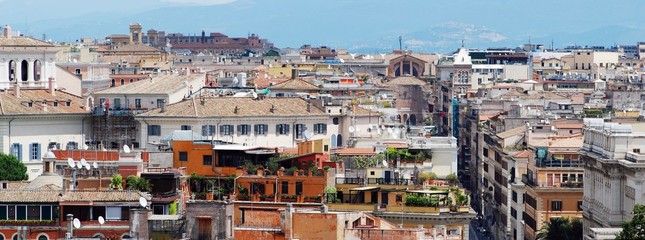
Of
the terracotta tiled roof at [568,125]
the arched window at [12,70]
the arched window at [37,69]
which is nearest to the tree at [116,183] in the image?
the arched window at [12,70]

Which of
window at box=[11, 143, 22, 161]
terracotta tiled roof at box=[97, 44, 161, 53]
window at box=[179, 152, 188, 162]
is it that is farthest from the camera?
terracotta tiled roof at box=[97, 44, 161, 53]

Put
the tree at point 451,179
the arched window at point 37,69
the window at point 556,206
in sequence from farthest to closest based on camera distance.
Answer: the arched window at point 37,69
the window at point 556,206
the tree at point 451,179

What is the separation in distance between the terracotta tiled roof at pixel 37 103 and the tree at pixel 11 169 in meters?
6.13

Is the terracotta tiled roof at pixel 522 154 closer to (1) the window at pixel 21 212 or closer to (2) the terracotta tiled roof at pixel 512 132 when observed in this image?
(2) the terracotta tiled roof at pixel 512 132

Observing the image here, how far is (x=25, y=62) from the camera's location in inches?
3839

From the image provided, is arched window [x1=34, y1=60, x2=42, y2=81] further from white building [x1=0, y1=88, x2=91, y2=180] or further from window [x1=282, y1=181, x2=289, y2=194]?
window [x1=282, y1=181, x2=289, y2=194]

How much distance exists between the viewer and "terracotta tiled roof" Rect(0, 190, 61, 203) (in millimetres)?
53938

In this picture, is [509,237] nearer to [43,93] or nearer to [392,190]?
A: [43,93]

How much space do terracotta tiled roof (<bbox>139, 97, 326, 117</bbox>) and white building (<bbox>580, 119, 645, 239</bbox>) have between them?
15.1m

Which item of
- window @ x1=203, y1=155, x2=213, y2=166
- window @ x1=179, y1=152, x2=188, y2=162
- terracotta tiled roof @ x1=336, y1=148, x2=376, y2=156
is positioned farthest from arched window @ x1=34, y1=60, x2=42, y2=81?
window @ x1=203, y1=155, x2=213, y2=166

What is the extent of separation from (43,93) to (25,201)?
36190 millimetres

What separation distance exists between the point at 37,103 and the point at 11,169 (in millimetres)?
10146

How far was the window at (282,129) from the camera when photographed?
269ft

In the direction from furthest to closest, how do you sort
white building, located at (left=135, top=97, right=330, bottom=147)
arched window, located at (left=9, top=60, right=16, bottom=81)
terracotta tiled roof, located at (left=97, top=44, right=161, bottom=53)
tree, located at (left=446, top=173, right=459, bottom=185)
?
terracotta tiled roof, located at (left=97, top=44, right=161, bottom=53) → arched window, located at (left=9, top=60, right=16, bottom=81) → white building, located at (left=135, top=97, right=330, bottom=147) → tree, located at (left=446, top=173, right=459, bottom=185)
